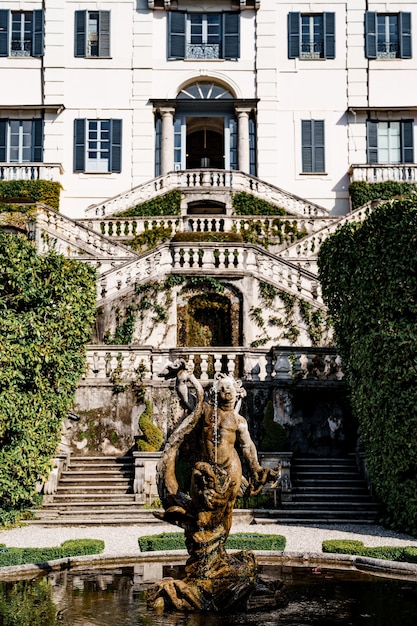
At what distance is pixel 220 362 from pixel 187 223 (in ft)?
28.0

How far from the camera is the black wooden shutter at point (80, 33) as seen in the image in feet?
119

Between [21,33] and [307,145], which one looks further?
[21,33]

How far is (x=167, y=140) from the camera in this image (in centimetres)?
3538

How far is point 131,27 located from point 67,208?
7.63 meters

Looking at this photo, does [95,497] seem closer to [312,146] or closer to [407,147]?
[312,146]

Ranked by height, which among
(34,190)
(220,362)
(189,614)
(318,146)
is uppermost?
(318,146)

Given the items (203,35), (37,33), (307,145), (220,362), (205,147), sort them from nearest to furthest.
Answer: (220,362)
(307,145)
(37,33)
(203,35)
(205,147)

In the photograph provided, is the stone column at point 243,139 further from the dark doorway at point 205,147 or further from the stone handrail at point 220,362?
the stone handrail at point 220,362

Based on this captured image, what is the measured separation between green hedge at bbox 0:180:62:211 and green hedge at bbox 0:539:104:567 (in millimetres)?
20841

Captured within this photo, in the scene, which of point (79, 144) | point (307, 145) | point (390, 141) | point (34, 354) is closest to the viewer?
point (34, 354)

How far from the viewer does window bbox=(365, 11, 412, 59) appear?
3625 centimetres

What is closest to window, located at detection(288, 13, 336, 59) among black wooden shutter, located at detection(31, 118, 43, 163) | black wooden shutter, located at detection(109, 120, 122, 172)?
black wooden shutter, located at detection(109, 120, 122, 172)

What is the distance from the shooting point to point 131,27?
120 feet

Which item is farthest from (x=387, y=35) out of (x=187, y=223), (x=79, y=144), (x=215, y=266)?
(x=215, y=266)
